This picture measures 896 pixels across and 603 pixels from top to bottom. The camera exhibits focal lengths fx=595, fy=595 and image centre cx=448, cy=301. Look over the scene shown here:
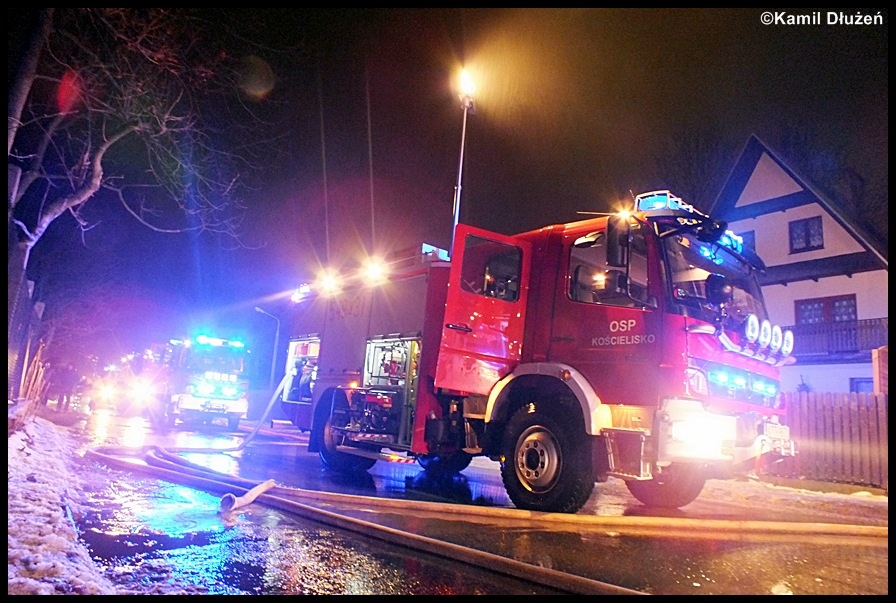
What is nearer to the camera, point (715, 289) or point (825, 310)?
point (715, 289)

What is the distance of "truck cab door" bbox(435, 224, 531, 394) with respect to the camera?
6633 millimetres

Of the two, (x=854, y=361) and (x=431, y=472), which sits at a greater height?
(x=854, y=361)

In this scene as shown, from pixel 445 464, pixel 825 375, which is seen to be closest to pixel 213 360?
pixel 445 464

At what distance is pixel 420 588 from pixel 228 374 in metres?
14.9

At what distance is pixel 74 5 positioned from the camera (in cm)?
675

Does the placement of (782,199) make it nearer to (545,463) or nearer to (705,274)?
(705,274)

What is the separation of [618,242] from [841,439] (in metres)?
8.24

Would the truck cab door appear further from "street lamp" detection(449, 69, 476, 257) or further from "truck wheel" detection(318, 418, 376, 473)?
"street lamp" detection(449, 69, 476, 257)

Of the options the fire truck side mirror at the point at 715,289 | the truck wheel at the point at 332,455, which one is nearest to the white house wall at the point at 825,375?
the fire truck side mirror at the point at 715,289

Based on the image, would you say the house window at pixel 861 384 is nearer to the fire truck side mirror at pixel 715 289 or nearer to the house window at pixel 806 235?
the house window at pixel 806 235

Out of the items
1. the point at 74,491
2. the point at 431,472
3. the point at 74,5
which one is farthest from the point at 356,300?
the point at 74,5

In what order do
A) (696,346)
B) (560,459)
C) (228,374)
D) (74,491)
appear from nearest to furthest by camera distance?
(696,346), (560,459), (74,491), (228,374)

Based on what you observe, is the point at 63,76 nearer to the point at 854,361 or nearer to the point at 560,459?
the point at 560,459

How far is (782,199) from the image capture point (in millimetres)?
21172
